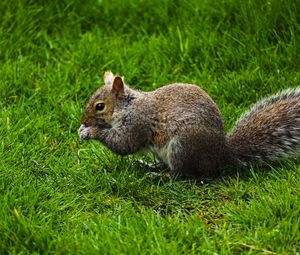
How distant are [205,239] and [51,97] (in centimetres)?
186

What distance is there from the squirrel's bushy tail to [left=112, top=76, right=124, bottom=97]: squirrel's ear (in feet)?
2.00

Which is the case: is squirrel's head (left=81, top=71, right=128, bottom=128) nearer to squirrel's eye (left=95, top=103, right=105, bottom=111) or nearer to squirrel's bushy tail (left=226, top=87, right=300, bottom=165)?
squirrel's eye (left=95, top=103, right=105, bottom=111)

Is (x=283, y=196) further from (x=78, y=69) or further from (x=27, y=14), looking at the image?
(x=27, y=14)

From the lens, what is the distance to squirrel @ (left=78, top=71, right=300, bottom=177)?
386cm

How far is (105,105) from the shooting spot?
4.06m

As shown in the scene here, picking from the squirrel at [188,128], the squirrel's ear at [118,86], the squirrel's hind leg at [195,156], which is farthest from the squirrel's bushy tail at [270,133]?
the squirrel's ear at [118,86]

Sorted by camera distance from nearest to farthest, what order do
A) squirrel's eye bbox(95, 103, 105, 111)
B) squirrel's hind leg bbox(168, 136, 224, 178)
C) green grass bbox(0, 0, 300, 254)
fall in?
green grass bbox(0, 0, 300, 254) < squirrel's hind leg bbox(168, 136, 224, 178) < squirrel's eye bbox(95, 103, 105, 111)

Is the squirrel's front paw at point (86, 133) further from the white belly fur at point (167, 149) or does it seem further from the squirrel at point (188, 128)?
the white belly fur at point (167, 149)

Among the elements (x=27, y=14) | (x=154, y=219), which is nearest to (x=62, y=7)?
(x=27, y=14)

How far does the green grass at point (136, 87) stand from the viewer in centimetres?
325

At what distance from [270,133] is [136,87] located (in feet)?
4.25

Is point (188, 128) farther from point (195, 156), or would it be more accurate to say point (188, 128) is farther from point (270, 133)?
point (270, 133)

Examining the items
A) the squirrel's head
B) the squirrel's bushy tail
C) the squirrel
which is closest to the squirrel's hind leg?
the squirrel

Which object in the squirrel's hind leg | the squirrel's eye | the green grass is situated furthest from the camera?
the squirrel's eye
